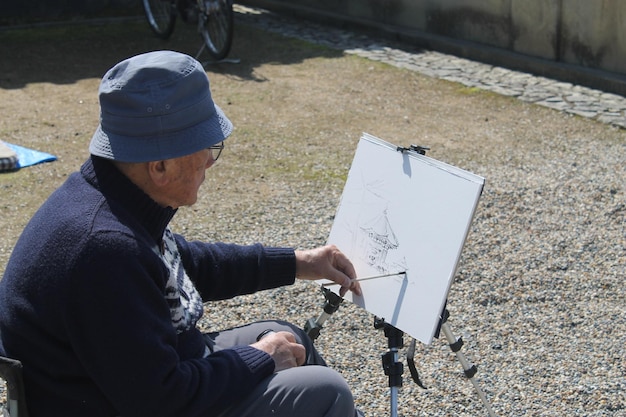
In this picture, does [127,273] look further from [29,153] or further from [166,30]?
[166,30]

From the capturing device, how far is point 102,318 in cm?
212

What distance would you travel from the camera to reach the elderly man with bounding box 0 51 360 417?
7.03ft

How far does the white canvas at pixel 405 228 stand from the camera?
2.85m

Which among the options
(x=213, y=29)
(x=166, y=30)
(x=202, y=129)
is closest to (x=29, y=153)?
(x=213, y=29)

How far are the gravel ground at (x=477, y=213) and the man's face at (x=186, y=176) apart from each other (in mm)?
1727

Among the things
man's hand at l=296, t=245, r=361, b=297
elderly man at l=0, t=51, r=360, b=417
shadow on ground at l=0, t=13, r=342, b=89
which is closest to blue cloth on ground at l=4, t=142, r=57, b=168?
shadow on ground at l=0, t=13, r=342, b=89

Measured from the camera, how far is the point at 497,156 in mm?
6723

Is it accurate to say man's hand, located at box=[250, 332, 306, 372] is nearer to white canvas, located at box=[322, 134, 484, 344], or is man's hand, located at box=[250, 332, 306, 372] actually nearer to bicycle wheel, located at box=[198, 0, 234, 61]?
white canvas, located at box=[322, 134, 484, 344]

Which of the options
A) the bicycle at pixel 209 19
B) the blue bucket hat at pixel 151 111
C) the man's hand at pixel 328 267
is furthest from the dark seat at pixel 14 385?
the bicycle at pixel 209 19

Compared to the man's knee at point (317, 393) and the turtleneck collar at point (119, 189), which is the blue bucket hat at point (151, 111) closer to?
the turtleneck collar at point (119, 189)

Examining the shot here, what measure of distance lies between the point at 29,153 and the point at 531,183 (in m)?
3.76

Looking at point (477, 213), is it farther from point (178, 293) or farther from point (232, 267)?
point (178, 293)

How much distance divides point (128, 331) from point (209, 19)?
7.90 m

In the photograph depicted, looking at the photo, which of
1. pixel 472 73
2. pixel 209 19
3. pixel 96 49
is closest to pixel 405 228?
pixel 472 73
